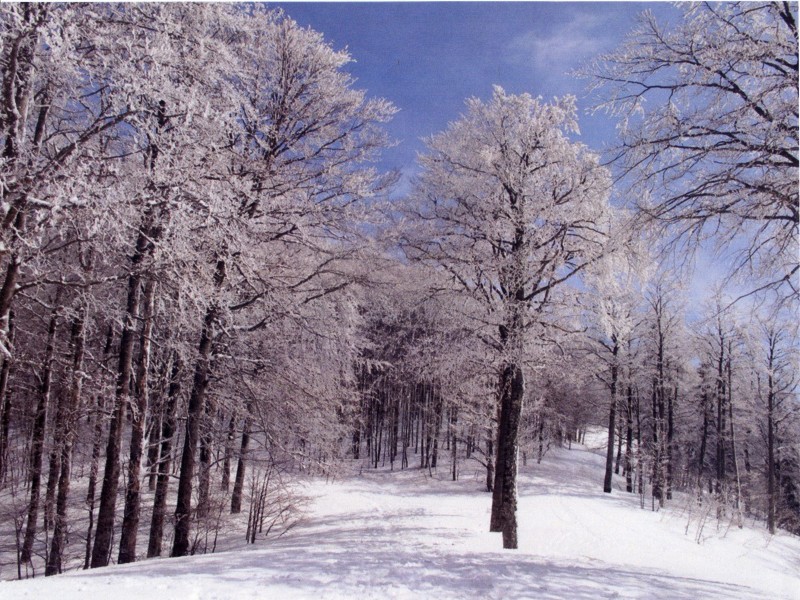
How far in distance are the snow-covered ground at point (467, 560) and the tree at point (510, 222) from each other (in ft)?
7.72

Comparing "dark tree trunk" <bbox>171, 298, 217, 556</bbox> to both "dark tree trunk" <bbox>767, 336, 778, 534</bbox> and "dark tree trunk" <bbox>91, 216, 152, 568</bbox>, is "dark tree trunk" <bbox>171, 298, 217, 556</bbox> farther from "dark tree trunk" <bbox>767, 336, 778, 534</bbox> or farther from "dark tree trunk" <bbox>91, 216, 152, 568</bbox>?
"dark tree trunk" <bbox>767, 336, 778, 534</bbox>

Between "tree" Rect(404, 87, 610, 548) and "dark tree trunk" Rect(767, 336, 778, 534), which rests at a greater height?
"tree" Rect(404, 87, 610, 548)

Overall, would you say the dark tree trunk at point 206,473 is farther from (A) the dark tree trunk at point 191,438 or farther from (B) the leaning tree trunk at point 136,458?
(B) the leaning tree trunk at point 136,458

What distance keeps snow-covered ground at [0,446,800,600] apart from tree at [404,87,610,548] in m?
2.35

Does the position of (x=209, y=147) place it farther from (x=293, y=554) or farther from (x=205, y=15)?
(x=293, y=554)

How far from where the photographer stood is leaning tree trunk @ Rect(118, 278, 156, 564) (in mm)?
6934

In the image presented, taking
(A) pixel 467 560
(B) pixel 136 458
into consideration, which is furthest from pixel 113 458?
(A) pixel 467 560

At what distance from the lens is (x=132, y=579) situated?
4.29m

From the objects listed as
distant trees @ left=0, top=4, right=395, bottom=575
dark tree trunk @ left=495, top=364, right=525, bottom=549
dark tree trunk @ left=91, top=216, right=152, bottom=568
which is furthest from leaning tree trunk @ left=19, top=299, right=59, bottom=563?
dark tree trunk @ left=495, top=364, right=525, bottom=549

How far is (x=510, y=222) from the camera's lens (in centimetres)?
839

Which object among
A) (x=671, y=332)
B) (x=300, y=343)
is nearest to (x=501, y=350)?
(x=300, y=343)

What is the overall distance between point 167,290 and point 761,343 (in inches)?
848

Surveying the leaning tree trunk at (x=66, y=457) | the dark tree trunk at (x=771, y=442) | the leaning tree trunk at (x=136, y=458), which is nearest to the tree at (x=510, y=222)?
the leaning tree trunk at (x=136, y=458)

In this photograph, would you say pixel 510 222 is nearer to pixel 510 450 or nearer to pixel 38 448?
pixel 510 450
